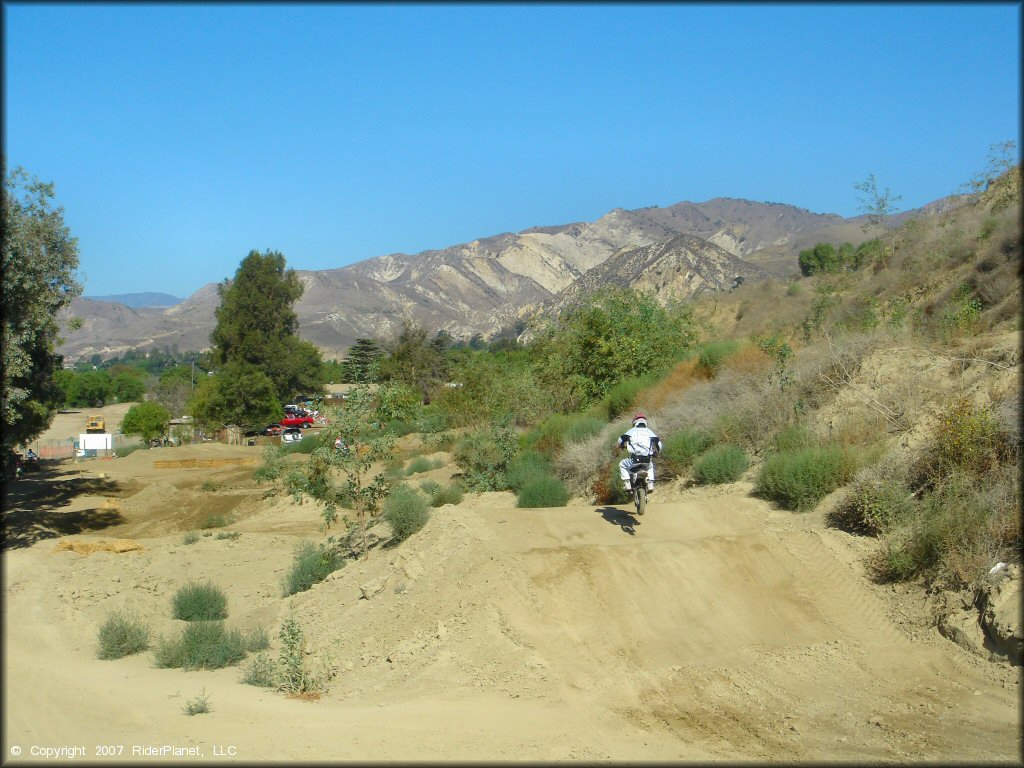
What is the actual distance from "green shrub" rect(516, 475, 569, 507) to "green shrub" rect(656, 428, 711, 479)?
2095 millimetres

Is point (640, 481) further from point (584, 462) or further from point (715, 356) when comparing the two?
point (715, 356)

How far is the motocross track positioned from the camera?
7492mm

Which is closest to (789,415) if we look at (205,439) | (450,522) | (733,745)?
(450,522)

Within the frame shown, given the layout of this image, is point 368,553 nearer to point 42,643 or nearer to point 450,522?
point 450,522

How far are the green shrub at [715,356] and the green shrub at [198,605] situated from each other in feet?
42.2

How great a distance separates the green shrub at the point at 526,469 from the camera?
1969 centimetres

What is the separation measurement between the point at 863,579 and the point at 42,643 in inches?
456

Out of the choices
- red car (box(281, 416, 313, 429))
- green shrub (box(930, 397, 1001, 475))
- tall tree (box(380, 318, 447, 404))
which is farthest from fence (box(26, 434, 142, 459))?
green shrub (box(930, 397, 1001, 475))

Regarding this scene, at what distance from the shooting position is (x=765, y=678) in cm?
930

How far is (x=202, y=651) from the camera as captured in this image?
35.9ft

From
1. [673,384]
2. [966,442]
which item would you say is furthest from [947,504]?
[673,384]

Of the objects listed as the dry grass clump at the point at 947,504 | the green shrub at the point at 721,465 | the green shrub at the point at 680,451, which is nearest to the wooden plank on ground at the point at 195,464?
the green shrub at the point at 680,451

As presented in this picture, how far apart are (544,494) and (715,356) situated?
6.89 metres

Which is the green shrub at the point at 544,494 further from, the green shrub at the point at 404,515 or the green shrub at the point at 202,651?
the green shrub at the point at 202,651
